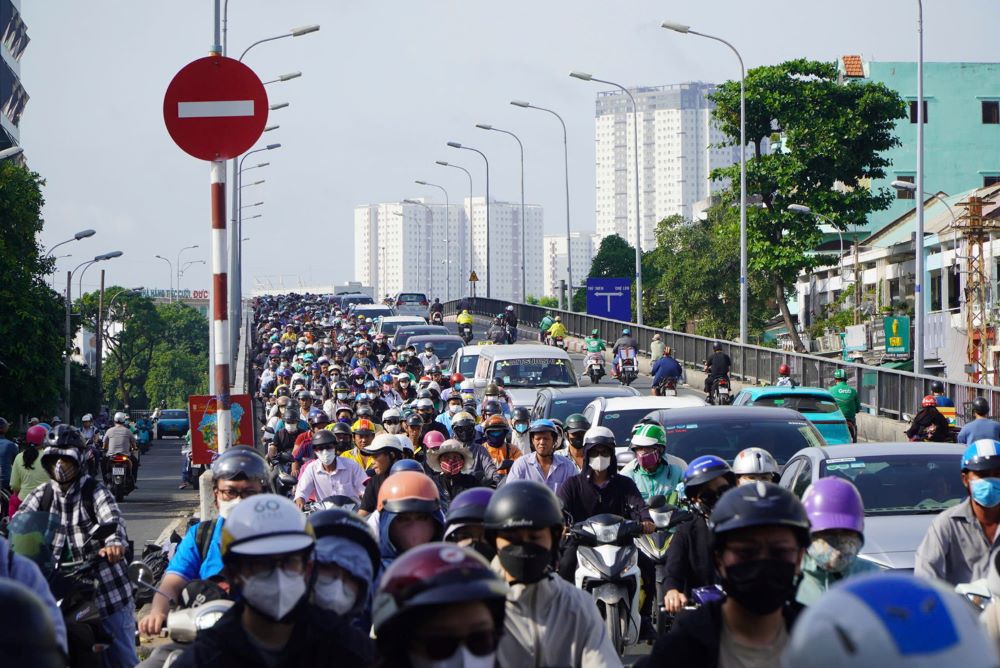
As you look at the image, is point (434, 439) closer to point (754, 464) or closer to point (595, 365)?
point (754, 464)

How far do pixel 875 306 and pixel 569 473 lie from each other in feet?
181

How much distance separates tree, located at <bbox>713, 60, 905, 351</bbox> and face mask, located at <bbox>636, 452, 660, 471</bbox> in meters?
45.5

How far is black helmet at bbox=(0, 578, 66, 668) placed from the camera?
2553mm

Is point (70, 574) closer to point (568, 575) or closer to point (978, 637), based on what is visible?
point (568, 575)

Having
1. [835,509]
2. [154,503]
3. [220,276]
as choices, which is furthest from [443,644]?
[154,503]

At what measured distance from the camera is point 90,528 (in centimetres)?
757

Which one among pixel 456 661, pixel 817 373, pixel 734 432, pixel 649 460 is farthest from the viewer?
pixel 817 373

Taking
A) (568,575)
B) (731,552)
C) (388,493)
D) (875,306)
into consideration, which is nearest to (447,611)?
(731,552)

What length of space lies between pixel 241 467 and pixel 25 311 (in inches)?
1573

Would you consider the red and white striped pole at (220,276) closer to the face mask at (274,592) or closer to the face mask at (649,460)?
the face mask at (649,460)

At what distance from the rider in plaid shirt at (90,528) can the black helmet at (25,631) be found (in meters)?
4.64

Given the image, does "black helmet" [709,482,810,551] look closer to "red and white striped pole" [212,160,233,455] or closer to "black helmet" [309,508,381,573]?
"black helmet" [309,508,381,573]

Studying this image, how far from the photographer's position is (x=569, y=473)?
11250 millimetres

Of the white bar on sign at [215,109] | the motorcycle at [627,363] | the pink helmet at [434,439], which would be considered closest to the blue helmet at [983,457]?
the white bar on sign at [215,109]
